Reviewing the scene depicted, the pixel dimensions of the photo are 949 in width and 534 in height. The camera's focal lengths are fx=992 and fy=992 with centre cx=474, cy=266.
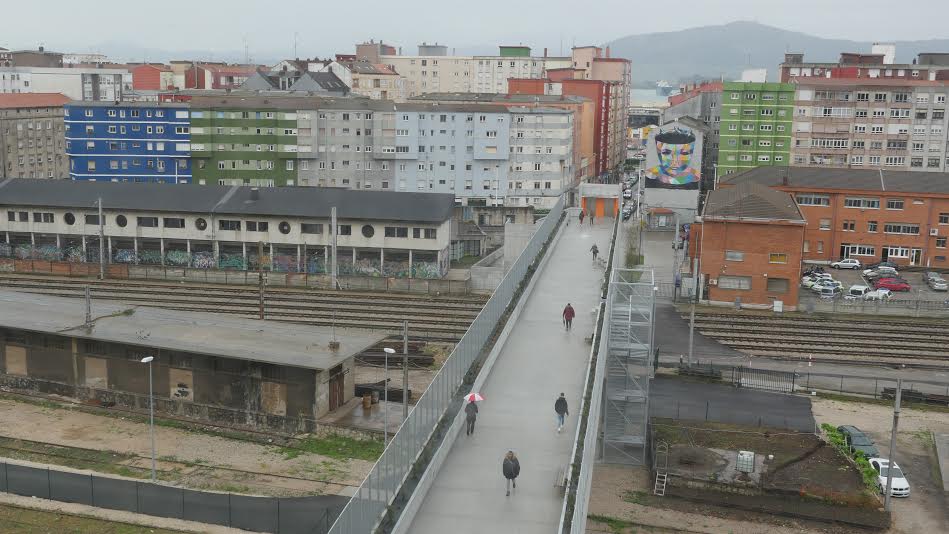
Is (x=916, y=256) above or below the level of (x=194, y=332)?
below

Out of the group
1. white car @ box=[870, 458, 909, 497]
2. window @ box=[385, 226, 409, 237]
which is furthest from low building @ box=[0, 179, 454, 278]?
white car @ box=[870, 458, 909, 497]

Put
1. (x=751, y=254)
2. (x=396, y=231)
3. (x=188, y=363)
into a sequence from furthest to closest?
(x=396, y=231)
(x=751, y=254)
(x=188, y=363)

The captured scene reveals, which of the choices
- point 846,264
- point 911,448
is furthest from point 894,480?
point 846,264

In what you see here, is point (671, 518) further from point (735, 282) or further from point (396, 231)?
point (396, 231)

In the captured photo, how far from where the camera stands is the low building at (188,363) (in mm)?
26938

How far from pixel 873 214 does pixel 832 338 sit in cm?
1736

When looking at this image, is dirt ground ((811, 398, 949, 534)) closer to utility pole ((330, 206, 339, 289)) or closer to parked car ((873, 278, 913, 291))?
parked car ((873, 278, 913, 291))

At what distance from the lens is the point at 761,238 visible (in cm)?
4375

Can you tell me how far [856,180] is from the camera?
2151 inches

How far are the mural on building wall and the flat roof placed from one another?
40528 millimetres

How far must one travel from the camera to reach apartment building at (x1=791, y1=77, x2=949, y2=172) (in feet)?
220

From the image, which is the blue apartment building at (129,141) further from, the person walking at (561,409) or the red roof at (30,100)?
the person walking at (561,409)

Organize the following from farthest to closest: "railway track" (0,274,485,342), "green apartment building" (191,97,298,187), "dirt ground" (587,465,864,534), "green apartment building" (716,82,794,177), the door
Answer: "green apartment building" (716,82,794,177) → "green apartment building" (191,97,298,187) → the door → "railway track" (0,274,485,342) → "dirt ground" (587,465,864,534)

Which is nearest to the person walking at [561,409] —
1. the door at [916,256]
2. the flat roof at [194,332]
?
the flat roof at [194,332]
